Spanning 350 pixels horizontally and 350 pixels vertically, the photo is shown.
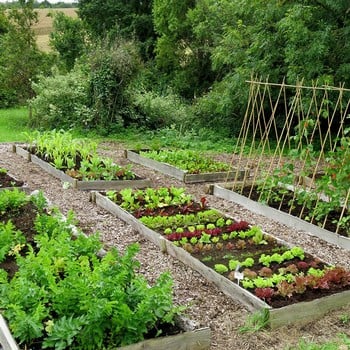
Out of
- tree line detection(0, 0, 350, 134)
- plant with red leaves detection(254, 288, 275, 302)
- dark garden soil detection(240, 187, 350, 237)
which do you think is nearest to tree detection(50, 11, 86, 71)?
tree line detection(0, 0, 350, 134)

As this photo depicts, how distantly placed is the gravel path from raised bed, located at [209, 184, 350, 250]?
0.26 feet

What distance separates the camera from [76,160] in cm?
850

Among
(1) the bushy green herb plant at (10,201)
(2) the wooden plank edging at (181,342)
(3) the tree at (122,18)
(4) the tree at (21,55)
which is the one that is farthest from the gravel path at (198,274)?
(3) the tree at (122,18)

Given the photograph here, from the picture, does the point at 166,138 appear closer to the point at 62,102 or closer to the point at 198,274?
the point at 62,102

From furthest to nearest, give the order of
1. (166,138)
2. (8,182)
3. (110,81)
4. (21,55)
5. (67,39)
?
(67,39) → (21,55) → (110,81) → (166,138) → (8,182)

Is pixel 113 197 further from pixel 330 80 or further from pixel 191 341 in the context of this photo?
pixel 330 80

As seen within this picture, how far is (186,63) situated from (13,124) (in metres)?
5.25

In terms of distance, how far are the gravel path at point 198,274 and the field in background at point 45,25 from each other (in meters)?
8.61

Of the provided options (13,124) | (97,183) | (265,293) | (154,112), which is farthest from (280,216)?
(13,124)

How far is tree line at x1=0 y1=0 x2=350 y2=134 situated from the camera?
33.2 feet

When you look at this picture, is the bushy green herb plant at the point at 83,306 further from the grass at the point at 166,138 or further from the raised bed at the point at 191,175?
the grass at the point at 166,138

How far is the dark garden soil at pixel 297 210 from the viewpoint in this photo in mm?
5812

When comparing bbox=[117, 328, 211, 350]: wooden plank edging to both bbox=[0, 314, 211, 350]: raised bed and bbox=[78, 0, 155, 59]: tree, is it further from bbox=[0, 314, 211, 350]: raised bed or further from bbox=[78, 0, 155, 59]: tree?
bbox=[78, 0, 155, 59]: tree

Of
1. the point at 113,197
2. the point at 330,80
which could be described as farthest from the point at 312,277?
the point at 330,80
